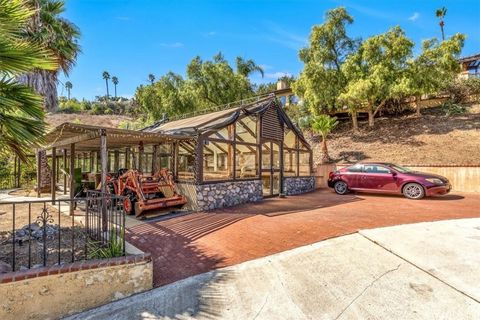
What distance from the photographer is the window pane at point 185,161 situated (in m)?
9.71

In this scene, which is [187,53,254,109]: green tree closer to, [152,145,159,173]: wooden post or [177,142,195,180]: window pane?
[152,145,159,173]: wooden post

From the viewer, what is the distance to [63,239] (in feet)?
17.5

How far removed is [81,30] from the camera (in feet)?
35.3

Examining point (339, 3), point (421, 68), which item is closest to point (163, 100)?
point (339, 3)

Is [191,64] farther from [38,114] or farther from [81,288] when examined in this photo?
[81,288]

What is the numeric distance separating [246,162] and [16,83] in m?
7.76

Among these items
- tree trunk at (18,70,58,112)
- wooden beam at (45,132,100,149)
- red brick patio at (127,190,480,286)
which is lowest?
red brick patio at (127,190,480,286)

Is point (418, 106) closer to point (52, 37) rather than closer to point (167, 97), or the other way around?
point (167, 97)

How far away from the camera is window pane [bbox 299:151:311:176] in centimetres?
1356

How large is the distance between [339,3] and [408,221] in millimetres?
20512

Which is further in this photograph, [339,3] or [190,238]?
[339,3]

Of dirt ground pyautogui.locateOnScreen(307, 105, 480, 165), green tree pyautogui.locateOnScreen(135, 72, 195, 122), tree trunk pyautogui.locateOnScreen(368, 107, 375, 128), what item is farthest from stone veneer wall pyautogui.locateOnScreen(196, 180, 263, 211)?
tree trunk pyautogui.locateOnScreen(368, 107, 375, 128)

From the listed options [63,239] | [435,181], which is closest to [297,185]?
[435,181]

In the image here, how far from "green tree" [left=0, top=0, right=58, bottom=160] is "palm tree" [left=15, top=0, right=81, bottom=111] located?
4.24 meters
